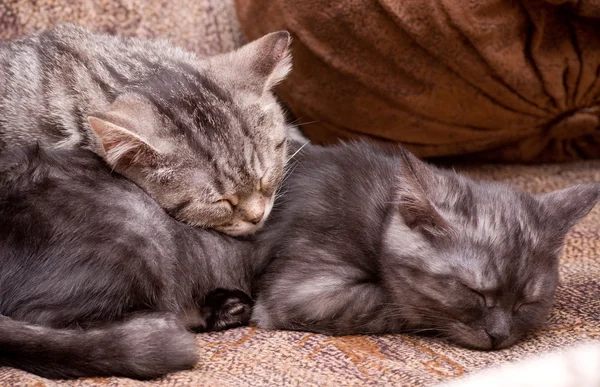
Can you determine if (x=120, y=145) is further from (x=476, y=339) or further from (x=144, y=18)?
(x=144, y=18)

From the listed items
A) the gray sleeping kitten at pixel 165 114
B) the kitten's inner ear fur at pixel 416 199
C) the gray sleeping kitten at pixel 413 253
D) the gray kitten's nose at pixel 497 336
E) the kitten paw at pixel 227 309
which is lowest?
the kitten paw at pixel 227 309

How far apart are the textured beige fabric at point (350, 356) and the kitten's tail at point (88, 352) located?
27mm

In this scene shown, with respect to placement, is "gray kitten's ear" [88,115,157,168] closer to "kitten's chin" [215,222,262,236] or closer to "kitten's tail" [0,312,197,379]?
"kitten's chin" [215,222,262,236]

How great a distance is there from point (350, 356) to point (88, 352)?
0.62 meters

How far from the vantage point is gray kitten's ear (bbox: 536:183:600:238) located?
6.22 feet

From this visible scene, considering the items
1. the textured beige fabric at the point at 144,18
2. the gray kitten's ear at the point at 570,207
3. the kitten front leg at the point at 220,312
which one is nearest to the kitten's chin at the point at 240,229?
the kitten front leg at the point at 220,312

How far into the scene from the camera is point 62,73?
7.22ft

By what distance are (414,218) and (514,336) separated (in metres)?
0.39

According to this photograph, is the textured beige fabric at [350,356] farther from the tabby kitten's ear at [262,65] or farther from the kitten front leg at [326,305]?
the tabby kitten's ear at [262,65]

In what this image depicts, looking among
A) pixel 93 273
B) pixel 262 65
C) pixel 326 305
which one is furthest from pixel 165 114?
pixel 326 305

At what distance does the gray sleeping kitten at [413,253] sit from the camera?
1780 mm

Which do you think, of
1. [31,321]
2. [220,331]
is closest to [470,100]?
[220,331]

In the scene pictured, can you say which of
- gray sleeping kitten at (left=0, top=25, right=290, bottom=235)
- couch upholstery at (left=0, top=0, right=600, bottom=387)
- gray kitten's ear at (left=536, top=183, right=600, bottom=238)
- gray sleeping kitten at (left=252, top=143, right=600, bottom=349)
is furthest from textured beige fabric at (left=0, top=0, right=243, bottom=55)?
gray kitten's ear at (left=536, top=183, right=600, bottom=238)

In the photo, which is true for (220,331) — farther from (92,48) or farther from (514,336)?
(92,48)
